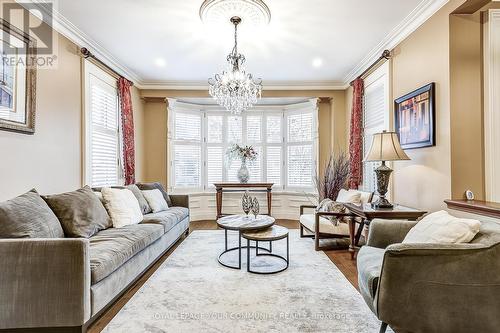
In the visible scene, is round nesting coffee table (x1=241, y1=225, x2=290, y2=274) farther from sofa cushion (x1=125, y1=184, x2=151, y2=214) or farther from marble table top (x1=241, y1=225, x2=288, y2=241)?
sofa cushion (x1=125, y1=184, x2=151, y2=214)

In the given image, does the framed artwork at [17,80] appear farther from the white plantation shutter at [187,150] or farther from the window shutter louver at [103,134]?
the white plantation shutter at [187,150]

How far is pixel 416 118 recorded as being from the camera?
3117 mm

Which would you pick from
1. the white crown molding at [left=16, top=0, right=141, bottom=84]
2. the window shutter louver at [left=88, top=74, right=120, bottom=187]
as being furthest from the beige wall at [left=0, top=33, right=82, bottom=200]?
the window shutter louver at [left=88, top=74, right=120, bottom=187]

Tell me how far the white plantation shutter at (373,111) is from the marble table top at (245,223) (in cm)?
210

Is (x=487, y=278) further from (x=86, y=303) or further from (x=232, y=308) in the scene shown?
(x=86, y=303)

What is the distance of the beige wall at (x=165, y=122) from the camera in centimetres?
545

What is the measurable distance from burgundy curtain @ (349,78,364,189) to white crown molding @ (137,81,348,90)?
28.5 inches

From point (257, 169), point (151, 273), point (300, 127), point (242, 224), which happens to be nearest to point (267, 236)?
point (242, 224)

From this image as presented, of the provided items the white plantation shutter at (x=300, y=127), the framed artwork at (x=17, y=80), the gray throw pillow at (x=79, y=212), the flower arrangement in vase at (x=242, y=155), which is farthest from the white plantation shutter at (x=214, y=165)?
the framed artwork at (x=17, y=80)

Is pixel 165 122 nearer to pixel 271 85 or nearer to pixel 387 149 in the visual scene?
pixel 271 85

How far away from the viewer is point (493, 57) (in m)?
2.58

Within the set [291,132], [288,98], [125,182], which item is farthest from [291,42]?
[125,182]

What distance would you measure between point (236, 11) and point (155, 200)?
2909 millimetres

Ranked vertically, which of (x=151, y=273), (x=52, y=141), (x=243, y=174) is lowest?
(x=151, y=273)
